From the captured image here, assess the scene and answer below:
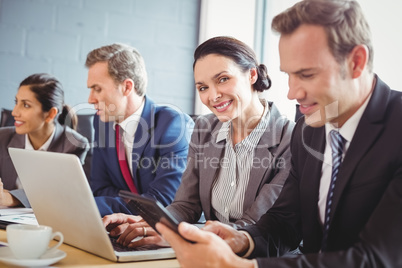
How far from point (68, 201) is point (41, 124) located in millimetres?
1677

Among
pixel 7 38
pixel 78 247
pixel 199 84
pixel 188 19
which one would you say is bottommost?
pixel 78 247

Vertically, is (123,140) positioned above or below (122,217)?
above

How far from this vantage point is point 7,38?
3041mm

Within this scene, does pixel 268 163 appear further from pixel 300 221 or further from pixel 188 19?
pixel 188 19

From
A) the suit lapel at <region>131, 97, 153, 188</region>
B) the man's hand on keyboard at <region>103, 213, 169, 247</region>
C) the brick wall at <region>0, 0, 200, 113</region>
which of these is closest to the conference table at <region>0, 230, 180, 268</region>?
the man's hand on keyboard at <region>103, 213, 169, 247</region>

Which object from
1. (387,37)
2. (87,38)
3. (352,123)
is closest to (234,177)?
(352,123)

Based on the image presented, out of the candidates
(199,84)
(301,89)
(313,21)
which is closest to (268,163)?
(199,84)

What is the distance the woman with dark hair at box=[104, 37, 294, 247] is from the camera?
1.62 m

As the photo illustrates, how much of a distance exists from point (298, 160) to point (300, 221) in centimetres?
17

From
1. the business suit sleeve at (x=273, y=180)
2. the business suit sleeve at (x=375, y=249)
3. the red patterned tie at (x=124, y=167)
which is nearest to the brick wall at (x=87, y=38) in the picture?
the red patterned tie at (x=124, y=167)

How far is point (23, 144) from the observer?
8.30 feet

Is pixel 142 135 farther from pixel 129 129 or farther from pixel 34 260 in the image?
pixel 34 260

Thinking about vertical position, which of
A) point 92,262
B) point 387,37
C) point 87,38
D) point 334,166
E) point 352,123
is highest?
point 87,38

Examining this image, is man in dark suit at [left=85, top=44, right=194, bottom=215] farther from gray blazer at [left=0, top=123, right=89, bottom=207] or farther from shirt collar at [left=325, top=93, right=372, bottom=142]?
shirt collar at [left=325, top=93, right=372, bottom=142]
